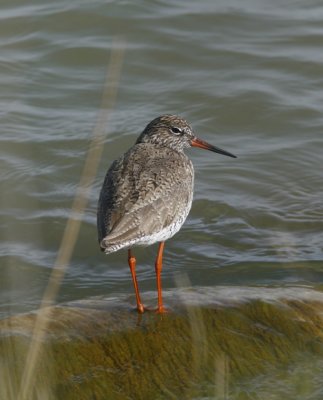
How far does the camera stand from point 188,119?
31.7 ft

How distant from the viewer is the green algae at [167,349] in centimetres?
426

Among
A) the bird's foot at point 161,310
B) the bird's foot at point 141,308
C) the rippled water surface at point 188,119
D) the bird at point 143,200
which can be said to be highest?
the bird at point 143,200

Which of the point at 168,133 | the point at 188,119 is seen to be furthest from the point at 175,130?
the point at 188,119

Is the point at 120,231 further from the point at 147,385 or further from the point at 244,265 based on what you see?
the point at 244,265

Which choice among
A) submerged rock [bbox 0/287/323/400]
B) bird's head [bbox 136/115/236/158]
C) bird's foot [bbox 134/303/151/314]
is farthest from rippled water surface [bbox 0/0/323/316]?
bird's foot [bbox 134/303/151/314]

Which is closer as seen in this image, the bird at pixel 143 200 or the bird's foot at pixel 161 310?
the bird's foot at pixel 161 310

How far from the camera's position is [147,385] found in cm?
431

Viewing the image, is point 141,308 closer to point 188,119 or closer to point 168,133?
point 168,133

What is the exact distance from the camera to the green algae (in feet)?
14.0

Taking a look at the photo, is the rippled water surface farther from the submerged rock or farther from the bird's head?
the submerged rock

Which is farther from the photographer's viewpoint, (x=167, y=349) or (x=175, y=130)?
(x=175, y=130)

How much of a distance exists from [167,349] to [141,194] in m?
1.18

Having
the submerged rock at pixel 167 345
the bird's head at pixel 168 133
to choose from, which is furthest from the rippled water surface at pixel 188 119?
the submerged rock at pixel 167 345

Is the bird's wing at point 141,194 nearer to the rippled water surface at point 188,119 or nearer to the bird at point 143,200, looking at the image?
the bird at point 143,200
